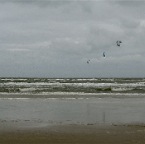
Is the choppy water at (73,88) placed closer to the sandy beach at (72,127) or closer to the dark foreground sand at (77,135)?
the sandy beach at (72,127)

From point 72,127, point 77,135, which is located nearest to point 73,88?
point 72,127

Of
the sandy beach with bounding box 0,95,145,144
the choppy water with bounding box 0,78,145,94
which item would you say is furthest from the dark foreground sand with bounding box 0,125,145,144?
the choppy water with bounding box 0,78,145,94

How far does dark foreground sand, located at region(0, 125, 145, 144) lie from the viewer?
10477mm

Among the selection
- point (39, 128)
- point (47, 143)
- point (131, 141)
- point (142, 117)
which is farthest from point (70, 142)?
point (142, 117)

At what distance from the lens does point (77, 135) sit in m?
11.4

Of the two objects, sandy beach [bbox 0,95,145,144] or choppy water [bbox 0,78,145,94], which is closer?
sandy beach [bbox 0,95,145,144]

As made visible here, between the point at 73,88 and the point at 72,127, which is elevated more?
the point at 73,88

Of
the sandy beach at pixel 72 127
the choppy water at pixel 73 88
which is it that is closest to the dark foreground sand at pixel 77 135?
the sandy beach at pixel 72 127

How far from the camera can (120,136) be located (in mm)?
11234

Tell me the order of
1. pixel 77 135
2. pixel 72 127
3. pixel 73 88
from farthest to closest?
pixel 73 88, pixel 72 127, pixel 77 135

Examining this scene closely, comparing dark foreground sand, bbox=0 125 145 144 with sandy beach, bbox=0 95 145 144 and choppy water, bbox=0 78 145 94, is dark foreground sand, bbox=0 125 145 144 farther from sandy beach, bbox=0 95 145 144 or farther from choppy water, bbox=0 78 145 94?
choppy water, bbox=0 78 145 94

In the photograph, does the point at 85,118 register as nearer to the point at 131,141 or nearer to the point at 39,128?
the point at 39,128

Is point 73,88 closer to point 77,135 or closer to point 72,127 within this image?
point 72,127

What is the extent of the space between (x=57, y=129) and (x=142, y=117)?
511 centimetres
